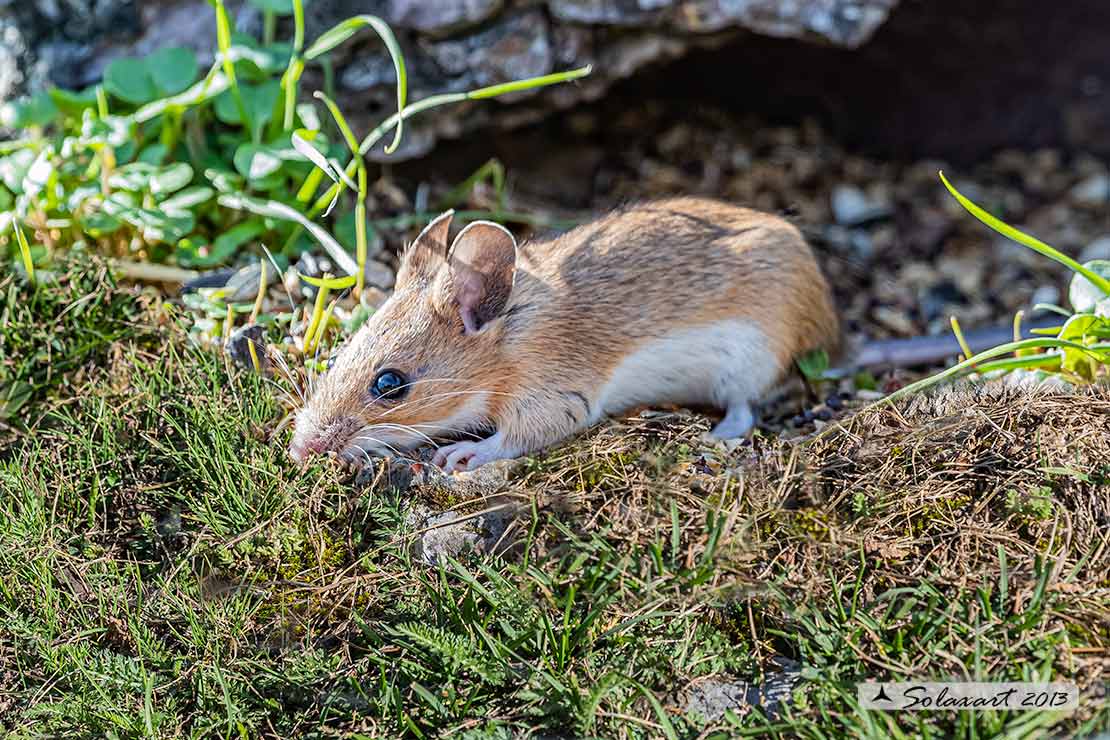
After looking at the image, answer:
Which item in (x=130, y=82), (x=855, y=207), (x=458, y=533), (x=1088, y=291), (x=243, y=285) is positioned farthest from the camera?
(x=855, y=207)

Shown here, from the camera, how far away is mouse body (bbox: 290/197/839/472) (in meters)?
3.73

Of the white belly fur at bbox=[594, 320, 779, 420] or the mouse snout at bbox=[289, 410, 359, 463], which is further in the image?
the white belly fur at bbox=[594, 320, 779, 420]

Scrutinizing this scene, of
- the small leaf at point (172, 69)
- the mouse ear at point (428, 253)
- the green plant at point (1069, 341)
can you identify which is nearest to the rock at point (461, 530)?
the mouse ear at point (428, 253)

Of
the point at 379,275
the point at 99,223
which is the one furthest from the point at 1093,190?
the point at 99,223

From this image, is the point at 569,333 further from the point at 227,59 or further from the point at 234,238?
the point at 227,59

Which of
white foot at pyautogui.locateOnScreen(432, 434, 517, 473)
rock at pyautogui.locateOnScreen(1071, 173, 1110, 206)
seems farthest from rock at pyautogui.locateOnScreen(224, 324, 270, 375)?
rock at pyautogui.locateOnScreen(1071, 173, 1110, 206)

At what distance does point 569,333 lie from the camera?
4.09 metres

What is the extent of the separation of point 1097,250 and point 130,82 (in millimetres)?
4916

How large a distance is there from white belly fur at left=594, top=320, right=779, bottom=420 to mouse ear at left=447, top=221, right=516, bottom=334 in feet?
2.04

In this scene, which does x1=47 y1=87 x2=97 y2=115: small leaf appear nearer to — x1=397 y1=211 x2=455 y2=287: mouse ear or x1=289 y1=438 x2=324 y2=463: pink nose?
x1=397 y1=211 x2=455 y2=287: mouse ear

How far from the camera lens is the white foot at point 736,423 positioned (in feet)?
14.0

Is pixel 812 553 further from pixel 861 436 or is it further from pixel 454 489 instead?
pixel 454 489

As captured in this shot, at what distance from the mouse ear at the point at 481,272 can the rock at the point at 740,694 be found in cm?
150

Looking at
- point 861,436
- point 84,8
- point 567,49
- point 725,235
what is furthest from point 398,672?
point 84,8
